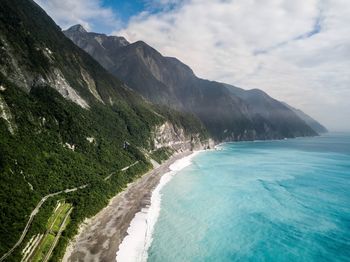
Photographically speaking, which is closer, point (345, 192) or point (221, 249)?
point (221, 249)

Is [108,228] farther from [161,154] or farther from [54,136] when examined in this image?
[161,154]

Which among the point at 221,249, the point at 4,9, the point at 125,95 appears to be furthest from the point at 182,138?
the point at 221,249

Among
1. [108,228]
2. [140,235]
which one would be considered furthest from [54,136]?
[140,235]

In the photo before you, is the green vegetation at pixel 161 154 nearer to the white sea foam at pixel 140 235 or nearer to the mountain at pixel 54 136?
the mountain at pixel 54 136

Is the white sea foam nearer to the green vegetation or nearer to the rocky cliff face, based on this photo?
the green vegetation

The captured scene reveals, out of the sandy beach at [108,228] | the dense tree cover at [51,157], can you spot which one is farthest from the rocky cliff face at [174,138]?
the sandy beach at [108,228]

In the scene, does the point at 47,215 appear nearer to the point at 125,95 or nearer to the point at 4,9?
the point at 4,9

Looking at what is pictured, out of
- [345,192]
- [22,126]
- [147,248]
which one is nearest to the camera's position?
[147,248]
